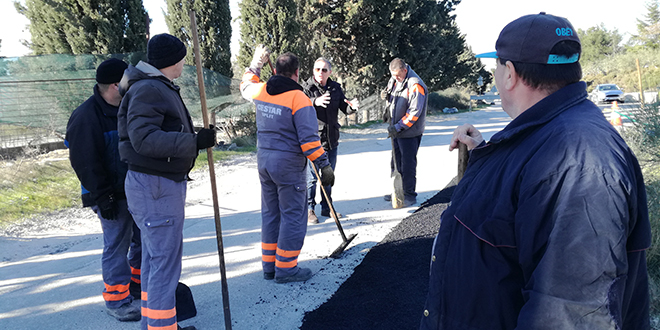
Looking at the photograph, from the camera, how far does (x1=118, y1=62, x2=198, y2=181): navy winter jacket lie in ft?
8.54

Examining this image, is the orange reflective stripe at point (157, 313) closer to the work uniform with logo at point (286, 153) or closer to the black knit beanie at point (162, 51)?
the work uniform with logo at point (286, 153)

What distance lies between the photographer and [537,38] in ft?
4.32

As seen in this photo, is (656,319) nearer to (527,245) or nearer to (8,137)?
(527,245)

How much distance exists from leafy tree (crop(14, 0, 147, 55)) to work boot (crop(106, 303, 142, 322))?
8.05 metres

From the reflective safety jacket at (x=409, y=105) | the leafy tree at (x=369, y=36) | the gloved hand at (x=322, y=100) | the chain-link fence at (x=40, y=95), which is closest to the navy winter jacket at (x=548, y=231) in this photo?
the gloved hand at (x=322, y=100)

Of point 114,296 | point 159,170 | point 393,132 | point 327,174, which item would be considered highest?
point 159,170

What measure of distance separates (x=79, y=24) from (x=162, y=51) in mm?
8282

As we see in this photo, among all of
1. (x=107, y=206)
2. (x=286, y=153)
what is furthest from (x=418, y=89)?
(x=107, y=206)

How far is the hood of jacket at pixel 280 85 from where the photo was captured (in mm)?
3879

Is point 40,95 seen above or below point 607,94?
above

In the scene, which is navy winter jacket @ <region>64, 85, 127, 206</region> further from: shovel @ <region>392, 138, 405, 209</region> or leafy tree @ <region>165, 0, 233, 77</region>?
leafy tree @ <region>165, 0, 233, 77</region>

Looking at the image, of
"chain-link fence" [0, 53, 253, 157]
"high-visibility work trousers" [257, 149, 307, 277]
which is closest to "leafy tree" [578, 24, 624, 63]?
"chain-link fence" [0, 53, 253, 157]

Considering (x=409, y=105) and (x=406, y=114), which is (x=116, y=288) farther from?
(x=409, y=105)

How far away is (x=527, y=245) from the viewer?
1.21m
